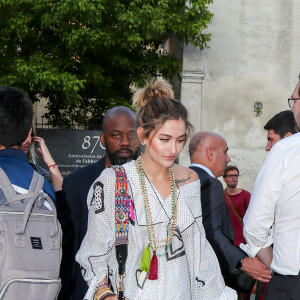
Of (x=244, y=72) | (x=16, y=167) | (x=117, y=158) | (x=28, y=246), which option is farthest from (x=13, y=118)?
(x=244, y=72)

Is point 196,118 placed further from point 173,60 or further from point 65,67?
point 65,67

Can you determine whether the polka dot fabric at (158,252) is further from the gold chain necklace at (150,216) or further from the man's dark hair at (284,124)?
the man's dark hair at (284,124)

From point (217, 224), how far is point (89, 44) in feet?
42.2

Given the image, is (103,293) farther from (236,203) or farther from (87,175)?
(236,203)

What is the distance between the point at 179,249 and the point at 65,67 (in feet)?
47.5

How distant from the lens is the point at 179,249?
10.8 feet

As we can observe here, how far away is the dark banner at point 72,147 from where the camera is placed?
18.5 m

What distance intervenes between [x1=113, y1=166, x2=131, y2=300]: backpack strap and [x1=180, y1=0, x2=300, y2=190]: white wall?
17529 mm

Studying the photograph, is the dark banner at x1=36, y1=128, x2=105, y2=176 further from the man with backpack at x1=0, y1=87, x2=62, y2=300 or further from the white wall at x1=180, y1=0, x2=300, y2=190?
the man with backpack at x1=0, y1=87, x2=62, y2=300

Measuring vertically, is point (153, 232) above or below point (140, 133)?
below

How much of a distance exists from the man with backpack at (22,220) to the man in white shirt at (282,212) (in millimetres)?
1239

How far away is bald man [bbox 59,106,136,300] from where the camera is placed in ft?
14.3

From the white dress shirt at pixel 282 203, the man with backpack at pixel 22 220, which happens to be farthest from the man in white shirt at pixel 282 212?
the man with backpack at pixel 22 220

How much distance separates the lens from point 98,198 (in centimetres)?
326
